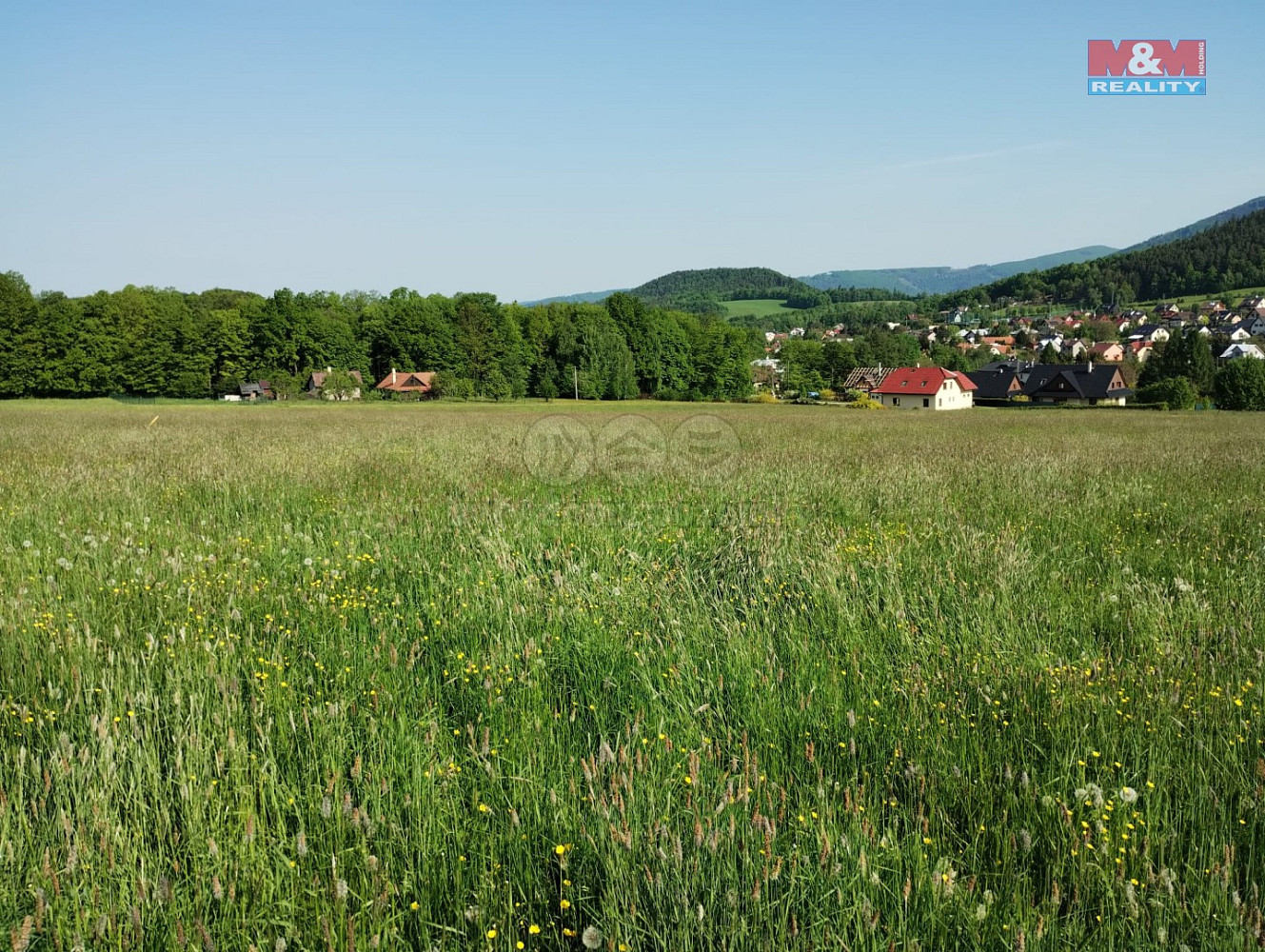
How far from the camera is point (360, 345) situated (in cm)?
9256

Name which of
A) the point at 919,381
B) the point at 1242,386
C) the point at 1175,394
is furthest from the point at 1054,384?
the point at 1242,386

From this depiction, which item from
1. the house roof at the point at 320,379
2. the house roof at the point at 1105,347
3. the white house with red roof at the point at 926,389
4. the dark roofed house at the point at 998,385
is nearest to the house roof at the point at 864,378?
the dark roofed house at the point at 998,385

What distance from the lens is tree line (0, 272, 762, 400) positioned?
73250 mm

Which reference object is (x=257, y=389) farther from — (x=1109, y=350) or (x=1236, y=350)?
(x=1109, y=350)

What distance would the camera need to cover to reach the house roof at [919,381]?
92500 millimetres

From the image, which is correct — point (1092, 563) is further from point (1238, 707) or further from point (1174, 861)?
point (1174, 861)

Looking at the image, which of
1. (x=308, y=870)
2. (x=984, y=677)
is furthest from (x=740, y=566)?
(x=308, y=870)

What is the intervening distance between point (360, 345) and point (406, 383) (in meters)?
9.05

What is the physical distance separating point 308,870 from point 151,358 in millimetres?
92122

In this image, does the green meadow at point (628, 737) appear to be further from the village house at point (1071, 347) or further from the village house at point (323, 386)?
the village house at point (1071, 347)

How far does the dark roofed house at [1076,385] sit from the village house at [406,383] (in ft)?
278

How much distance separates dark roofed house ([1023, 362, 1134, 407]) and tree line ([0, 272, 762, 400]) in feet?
141

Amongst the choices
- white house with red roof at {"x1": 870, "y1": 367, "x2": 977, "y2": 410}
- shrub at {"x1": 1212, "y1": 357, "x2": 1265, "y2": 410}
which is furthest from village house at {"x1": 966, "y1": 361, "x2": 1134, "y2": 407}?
shrub at {"x1": 1212, "y1": 357, "x2": 1265, "y2": 410}

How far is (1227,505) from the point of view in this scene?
28.2 ft
